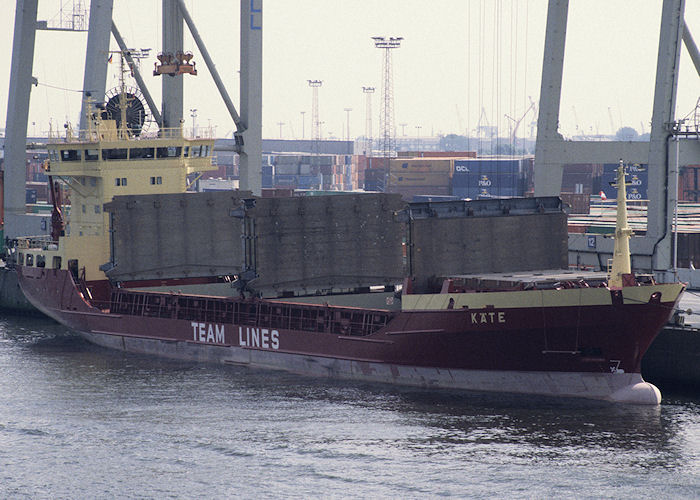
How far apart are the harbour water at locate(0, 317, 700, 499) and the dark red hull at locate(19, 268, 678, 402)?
111cm

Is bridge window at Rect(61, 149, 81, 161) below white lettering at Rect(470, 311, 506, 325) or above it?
above

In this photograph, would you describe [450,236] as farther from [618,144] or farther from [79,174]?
[79,174]

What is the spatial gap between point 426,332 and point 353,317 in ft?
11.0

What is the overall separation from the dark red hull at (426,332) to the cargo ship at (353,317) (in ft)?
0.13

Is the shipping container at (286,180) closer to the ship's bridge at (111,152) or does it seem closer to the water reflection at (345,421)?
the ship's bridge at (111,152)

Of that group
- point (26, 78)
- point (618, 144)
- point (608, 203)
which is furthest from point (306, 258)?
point (608, 203)

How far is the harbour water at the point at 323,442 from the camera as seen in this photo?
24844 millimetres

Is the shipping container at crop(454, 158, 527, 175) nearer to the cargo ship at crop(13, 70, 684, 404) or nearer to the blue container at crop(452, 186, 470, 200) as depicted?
the blue container at crop(452, 186, 470, 200)

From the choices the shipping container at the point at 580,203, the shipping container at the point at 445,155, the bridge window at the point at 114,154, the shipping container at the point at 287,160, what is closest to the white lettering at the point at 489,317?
the bridge window at the point at 114,154

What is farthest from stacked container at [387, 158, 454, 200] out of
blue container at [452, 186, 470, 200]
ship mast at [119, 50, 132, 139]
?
ship mast at [119, 50, 132, 139]

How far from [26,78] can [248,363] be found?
27596mm

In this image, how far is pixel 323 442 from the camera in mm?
27625

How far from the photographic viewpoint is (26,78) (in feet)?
188

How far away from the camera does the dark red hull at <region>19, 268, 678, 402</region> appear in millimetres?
30641
